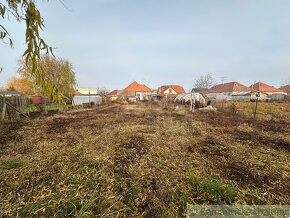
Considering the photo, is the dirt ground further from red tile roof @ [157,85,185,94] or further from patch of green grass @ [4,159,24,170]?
red tile roof @ [157,85,185,94]

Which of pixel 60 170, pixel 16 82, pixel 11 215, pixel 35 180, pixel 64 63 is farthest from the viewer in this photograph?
pixel 16 82

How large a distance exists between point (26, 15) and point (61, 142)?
136 inches

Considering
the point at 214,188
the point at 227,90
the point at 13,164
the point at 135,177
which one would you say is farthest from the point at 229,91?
the point at 13,164

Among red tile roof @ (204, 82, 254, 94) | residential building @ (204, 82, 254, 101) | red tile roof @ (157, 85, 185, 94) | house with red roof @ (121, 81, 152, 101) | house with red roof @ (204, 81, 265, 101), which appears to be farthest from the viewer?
red tile roof @ (157, 85, 185, 94)

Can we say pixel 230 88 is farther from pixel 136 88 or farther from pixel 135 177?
pixel 135 177

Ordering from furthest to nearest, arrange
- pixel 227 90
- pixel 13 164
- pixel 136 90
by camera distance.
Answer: pixel 136 90, pixel 227 90, pixel 13 164

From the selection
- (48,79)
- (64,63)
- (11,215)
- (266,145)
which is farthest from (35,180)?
(64,63)

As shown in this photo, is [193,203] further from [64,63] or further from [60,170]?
[64,63]

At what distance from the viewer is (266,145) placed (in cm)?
349

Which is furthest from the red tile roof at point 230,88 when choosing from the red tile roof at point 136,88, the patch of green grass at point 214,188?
the patch of green grass at point 214,188

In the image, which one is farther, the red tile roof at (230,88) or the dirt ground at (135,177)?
the red tile roof at (230,88)

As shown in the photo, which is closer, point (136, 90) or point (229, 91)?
point (229, 91)

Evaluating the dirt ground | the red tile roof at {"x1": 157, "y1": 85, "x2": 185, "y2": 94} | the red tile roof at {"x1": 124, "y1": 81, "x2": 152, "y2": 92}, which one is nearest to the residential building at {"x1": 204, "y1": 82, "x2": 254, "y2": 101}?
the red tile roof at {"x1": 157, "y1": 85, "x2": 185, "y2": 94}

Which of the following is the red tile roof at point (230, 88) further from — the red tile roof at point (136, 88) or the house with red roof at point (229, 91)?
the red tile roof at point (136, 88)
